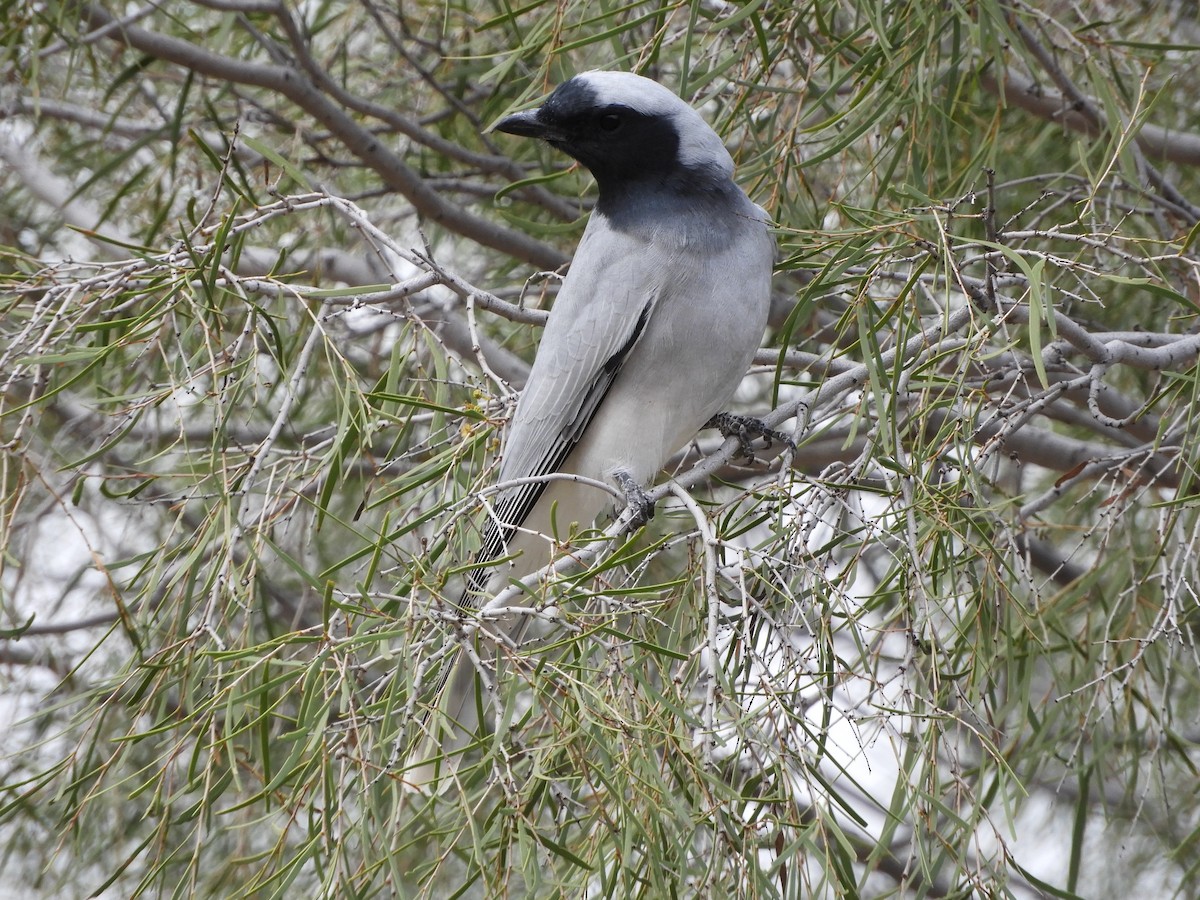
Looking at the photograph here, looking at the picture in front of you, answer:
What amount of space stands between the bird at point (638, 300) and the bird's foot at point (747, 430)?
0.18 ft

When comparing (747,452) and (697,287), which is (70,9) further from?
(747,452)

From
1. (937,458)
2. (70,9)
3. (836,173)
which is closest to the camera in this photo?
(937,458)

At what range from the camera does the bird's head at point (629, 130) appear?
8.49 feet

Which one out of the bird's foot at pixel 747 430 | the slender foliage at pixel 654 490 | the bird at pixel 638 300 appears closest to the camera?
the slender foliage at pixel 654 490

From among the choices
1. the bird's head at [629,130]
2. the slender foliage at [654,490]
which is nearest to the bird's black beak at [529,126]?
the bird's head at [629,130]

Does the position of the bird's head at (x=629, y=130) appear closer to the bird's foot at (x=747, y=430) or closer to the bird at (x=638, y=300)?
the bird at (x=638, y=300)

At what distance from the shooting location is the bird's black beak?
2578 mm

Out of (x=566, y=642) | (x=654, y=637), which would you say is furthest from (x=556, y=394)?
(x=566, y=642)

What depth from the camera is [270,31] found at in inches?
155

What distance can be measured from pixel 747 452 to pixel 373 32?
9.42ft

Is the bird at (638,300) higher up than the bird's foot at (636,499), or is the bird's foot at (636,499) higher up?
the bird at (638,300)

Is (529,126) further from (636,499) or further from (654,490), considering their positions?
(654,490)

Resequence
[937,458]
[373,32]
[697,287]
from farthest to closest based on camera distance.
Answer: [373,32]
[697,287]
[937,458]

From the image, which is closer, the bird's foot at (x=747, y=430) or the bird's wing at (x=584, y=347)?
the bird's foot at (x=747, y=430)
